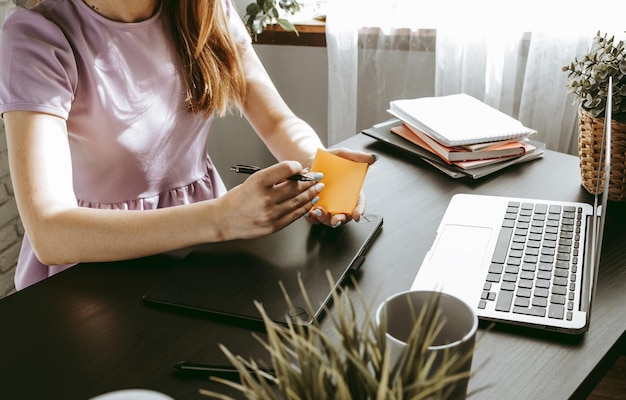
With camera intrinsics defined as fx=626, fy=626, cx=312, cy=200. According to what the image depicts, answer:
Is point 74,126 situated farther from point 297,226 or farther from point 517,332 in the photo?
point 517,332

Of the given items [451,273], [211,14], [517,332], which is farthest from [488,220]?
[211,14]

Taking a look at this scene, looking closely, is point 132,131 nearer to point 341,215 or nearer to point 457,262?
point 341,215

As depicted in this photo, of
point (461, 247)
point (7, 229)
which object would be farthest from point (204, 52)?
point (7, 229)

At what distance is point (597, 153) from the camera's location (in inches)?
43.5

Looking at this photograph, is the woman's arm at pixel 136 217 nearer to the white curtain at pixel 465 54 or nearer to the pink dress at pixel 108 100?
the pink dress at pixel 108 100

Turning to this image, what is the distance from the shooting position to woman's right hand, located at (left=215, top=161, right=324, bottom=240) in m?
0.93

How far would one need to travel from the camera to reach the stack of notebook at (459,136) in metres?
1.25

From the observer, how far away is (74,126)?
121 cm

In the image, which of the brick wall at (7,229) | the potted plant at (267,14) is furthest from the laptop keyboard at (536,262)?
the brick wall at (7,229)

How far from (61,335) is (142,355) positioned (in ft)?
0.42

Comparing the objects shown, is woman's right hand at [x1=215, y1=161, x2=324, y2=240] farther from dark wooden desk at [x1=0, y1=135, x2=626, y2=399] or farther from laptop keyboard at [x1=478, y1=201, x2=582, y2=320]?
laptop keyboard at [x1=478, y1=201, x2=582, y2=320]

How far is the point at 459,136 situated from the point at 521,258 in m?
0.41

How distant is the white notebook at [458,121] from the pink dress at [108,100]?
1.54 ft

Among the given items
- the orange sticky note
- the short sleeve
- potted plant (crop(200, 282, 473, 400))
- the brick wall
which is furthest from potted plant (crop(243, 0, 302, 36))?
potted plant (crop(200, 282, 473, 400))
